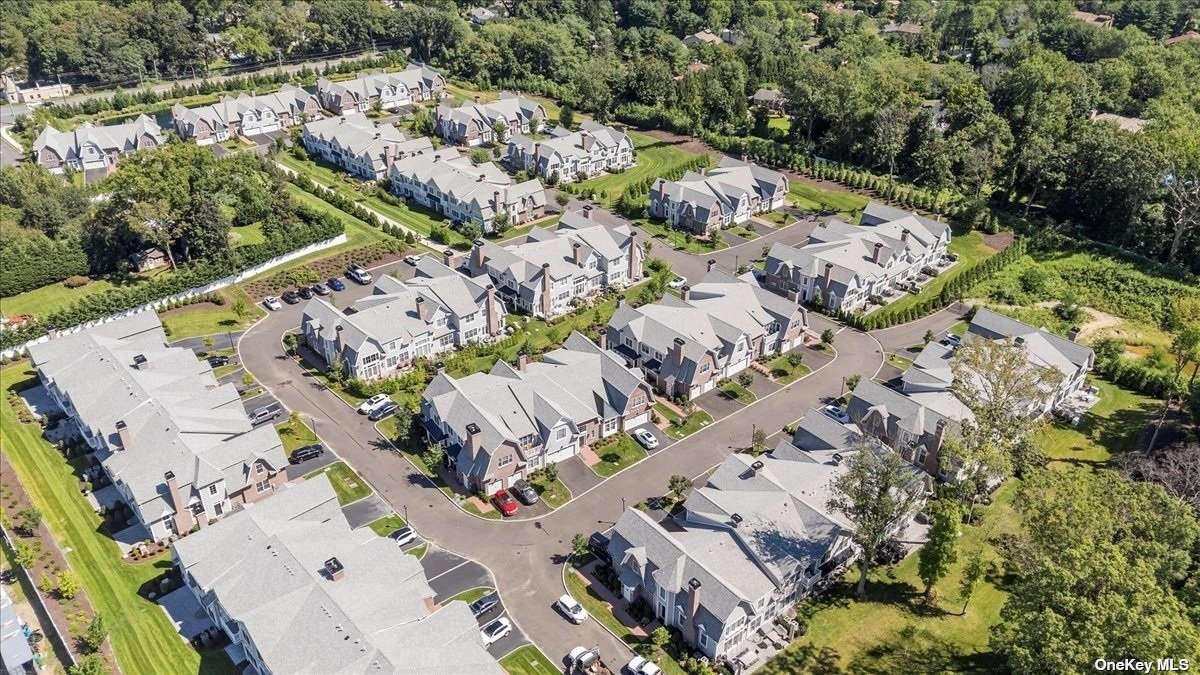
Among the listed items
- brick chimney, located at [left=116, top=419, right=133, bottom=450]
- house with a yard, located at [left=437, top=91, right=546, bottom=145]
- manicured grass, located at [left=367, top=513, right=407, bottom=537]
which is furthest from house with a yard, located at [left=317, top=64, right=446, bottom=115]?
manicured grass, located at [left=367, top=513, right=407, bottom=537]

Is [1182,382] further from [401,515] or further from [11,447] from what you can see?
[11,447]

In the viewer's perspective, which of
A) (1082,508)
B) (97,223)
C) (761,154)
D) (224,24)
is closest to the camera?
(1082,508)

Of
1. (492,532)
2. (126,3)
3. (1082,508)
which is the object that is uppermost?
(126,3)

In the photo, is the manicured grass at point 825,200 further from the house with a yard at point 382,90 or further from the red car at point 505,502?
the house with a yard at point 382,90

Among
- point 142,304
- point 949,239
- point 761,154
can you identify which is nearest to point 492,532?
point 142,304

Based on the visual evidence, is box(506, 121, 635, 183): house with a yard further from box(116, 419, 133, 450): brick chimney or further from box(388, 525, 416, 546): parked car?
box(388, 525, 416, 546): parked car
